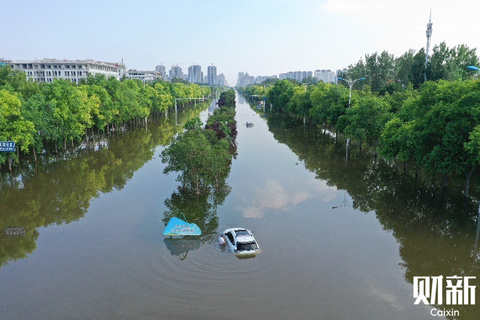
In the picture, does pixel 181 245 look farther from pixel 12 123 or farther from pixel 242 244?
pixel 12 123

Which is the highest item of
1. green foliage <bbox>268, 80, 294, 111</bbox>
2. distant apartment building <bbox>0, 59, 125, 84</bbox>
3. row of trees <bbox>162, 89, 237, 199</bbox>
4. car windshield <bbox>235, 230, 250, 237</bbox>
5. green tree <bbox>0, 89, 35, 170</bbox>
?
distant apartment building <bbox>0, 59, 125, 84</bbox>

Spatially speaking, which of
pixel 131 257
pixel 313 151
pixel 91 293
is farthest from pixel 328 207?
pixel 313 151

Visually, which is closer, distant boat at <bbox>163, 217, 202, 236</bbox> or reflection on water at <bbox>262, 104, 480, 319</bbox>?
reflection on water at <bbox>262, 104, 480, 319</bbox>

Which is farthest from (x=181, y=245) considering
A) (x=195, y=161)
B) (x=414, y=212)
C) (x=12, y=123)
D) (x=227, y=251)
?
(x=12, y=123)

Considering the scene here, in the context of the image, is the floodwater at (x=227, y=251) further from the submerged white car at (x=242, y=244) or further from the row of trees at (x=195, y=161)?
the row of trees at (x=195, y=161)

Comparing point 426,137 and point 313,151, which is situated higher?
point 426,137

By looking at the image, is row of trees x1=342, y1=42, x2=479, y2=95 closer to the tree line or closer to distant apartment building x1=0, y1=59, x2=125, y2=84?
the tree line

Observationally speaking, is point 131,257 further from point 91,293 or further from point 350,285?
point 350,285

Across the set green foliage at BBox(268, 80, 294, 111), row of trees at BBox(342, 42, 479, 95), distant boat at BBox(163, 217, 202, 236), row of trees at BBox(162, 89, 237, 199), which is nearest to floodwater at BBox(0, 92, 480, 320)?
distant boat at BBox(163, 217, 202, 236)
